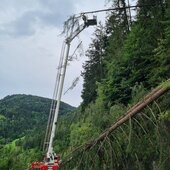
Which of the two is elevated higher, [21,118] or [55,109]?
[21,118]

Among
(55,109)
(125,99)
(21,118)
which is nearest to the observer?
(55,109)

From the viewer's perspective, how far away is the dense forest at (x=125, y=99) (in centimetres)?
437

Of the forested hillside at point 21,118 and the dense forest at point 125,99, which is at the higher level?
the forested hillside at point 21,118

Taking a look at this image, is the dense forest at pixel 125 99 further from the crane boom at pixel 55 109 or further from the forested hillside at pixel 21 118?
the forested hillside at pixel 21 118

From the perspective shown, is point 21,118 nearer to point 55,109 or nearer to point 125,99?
point 125,99

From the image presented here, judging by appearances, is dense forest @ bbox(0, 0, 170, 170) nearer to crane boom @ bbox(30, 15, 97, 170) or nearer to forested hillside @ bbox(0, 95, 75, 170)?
crane boom @ bbox(30, 15, 97, 170)

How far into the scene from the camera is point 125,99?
24.2m

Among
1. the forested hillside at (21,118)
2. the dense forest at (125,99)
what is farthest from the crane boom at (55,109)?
the forested hillside at (21,118)

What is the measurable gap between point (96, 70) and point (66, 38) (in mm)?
39608

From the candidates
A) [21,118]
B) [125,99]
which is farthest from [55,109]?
[21,118]

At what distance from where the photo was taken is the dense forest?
14.3 ft

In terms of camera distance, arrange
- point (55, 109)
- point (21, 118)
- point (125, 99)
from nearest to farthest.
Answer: point (55, 109)
point (125, 99)
point (21, 118)

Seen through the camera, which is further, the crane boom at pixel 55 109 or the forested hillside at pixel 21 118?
the forested hillside at pixel 21 118

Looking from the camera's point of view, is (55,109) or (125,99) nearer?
(55,109)
